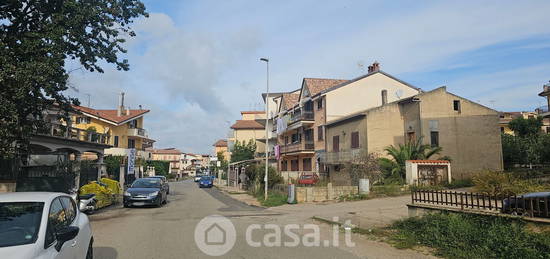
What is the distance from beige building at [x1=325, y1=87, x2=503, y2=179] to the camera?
100 feet

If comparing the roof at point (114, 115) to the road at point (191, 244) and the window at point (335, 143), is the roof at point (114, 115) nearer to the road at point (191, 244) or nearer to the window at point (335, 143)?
the window at point (335, 143)

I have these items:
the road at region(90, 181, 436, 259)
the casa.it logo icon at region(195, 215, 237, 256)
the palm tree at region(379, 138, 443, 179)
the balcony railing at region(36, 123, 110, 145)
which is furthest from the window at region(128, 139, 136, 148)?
the casa.it logo icon at region(195, 215, 237, 256)

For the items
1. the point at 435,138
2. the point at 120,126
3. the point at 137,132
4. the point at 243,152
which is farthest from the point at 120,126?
the point at 435,138

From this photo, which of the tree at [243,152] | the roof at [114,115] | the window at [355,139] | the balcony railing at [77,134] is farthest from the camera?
the tree at [243,152]

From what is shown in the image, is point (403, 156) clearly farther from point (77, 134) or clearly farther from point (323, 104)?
point (77, 134)

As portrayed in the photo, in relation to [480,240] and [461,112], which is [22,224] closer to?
[480,240]

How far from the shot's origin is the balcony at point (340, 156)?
3238 centimetres

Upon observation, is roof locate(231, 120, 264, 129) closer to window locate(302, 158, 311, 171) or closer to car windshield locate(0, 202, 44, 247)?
window locate(302, 158, 311, 171)

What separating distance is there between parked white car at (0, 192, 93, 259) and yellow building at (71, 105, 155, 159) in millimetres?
43522

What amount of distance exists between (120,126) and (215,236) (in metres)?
47.7

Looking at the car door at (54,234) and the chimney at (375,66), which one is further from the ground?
the chimney at (375,66)

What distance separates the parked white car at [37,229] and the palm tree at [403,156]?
73.8 ft

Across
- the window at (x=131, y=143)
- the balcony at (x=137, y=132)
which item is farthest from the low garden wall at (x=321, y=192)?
the window at (x=131, y=143)

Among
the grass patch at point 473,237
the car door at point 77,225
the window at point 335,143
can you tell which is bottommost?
the grass patch at point 473,237
